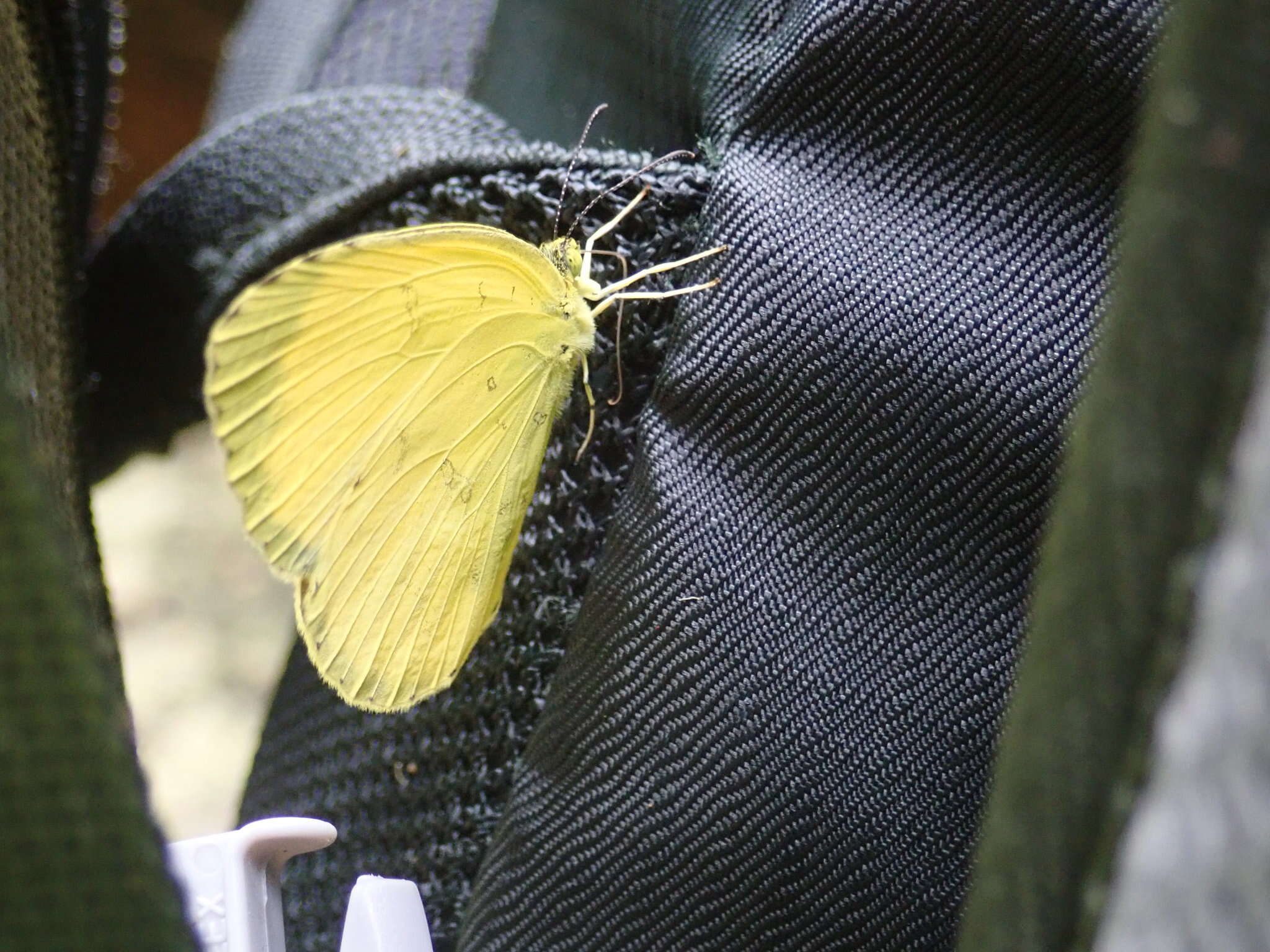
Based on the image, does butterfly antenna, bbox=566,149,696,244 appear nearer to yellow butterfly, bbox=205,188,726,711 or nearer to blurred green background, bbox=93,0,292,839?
yellow butterfly, bbox=205,188,726,711

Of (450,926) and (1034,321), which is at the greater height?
(1034,321)

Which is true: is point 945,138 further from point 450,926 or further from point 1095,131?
point 450,926

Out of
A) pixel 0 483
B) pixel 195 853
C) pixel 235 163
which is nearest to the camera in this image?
pixel 0 483

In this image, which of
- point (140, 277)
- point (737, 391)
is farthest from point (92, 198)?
point (737, 391)

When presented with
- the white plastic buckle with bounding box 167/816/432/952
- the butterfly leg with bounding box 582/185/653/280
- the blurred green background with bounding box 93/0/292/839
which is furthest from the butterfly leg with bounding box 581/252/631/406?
the blurred green background with bounding box 93/0/292/839

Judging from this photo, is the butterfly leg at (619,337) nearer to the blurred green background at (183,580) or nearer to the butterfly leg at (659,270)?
the butterfly leg at (659,270)

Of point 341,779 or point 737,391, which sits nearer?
point 737,391
